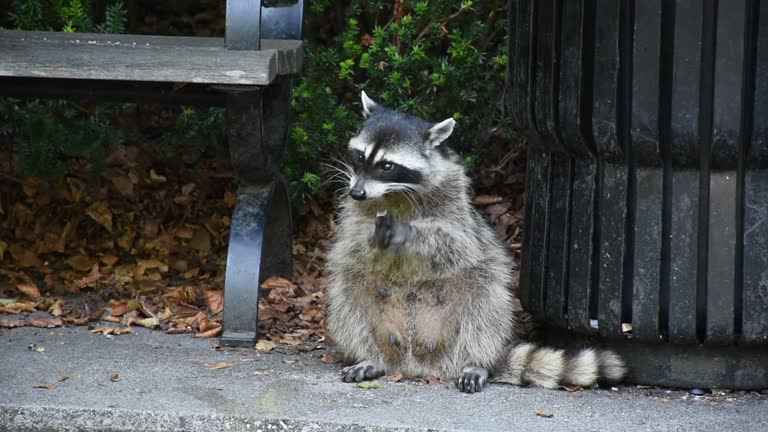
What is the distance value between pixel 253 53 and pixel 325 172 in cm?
151

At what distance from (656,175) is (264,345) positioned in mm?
1500

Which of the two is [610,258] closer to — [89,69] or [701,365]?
[701,365]

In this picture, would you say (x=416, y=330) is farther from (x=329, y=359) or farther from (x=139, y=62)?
(x=139, y=62)

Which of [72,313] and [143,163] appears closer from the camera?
[72,313]

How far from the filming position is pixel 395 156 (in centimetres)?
374

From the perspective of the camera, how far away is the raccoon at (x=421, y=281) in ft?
12.1

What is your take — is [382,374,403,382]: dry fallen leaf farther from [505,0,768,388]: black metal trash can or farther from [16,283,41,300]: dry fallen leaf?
[16,283,41,300]: dry fallen leaf

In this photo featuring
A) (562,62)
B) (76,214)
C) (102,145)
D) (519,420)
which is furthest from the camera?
(76,214)

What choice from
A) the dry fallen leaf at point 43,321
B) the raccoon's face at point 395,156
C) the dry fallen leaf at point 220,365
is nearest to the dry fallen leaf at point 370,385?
the dry fallen leaf at point 220,365

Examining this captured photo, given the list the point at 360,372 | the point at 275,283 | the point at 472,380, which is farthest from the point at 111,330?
the point at 472,380

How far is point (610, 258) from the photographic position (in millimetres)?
3502

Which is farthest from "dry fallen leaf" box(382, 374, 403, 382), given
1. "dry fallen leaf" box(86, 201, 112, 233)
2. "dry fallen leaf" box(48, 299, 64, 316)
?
"dry fallen leaf" box(86, 201, 112, 233)

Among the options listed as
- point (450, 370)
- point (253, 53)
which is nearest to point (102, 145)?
point (253, 53)

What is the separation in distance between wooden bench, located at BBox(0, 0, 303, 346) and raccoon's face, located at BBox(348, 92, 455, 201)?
0.38 metres
